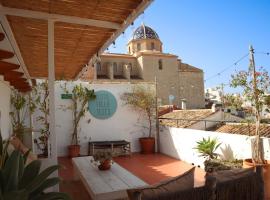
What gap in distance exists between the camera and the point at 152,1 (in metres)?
3.40

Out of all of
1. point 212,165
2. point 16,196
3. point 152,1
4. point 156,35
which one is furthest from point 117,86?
point 156,35

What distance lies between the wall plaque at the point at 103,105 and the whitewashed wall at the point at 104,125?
14 cm

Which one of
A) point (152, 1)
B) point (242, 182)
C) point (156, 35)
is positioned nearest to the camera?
point (242, 182)

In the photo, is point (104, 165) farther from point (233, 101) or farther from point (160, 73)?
point (160, 73)

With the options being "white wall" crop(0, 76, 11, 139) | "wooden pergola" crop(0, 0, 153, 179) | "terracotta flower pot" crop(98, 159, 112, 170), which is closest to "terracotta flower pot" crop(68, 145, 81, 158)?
"white wall" crop(0, 76, 11, 139)

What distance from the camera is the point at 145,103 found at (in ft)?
33.2

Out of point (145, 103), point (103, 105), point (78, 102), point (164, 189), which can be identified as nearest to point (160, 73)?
point (145, 103)

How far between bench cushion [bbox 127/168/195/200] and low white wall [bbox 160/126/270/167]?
3.28 m

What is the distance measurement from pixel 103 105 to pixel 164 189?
7.89 metres

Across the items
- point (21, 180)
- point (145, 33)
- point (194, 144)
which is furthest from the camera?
point (145, 33)

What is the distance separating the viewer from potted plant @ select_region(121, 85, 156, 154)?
1016 cm

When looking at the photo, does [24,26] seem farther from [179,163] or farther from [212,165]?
[179,163]

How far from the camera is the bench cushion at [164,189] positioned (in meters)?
2.32

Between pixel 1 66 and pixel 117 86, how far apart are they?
6.77m
